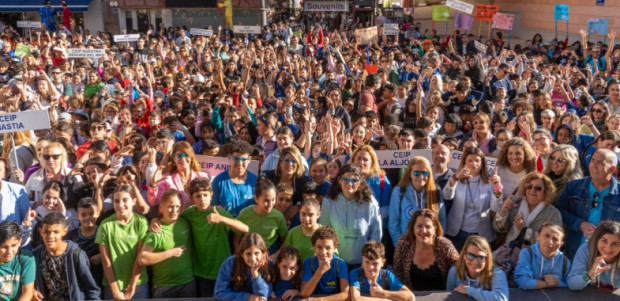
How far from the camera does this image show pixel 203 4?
91.3ft

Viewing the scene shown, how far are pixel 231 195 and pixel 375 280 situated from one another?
1.61 meters

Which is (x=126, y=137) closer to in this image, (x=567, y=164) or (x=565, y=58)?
(x=567, y=164)

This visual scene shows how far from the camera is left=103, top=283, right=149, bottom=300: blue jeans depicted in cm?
420

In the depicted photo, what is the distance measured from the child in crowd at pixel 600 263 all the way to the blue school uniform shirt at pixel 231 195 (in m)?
2.63

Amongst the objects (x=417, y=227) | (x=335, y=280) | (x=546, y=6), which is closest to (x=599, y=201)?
(x=417, y=227)

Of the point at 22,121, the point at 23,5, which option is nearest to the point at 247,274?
the point at 22,121

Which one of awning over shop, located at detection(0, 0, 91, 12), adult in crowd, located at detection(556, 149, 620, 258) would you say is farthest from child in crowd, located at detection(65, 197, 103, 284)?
awning over shop, located at detection(0, 0, 91, 12)

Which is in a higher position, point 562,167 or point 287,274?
point 562,167

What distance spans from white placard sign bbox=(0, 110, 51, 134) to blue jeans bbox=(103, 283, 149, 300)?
243cm

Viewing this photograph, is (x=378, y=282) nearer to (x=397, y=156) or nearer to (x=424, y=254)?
(x=424, y=254)

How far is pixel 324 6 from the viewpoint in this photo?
26.0 meters

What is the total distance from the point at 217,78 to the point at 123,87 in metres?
1.96

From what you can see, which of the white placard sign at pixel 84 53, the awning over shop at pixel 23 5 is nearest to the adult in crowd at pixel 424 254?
the white placard sign at pixel 84 53

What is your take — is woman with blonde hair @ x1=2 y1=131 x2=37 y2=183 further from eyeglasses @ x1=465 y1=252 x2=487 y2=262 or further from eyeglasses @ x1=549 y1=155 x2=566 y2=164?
eyeglasses @ x1=549 y1=155 x2=566 y2=164
